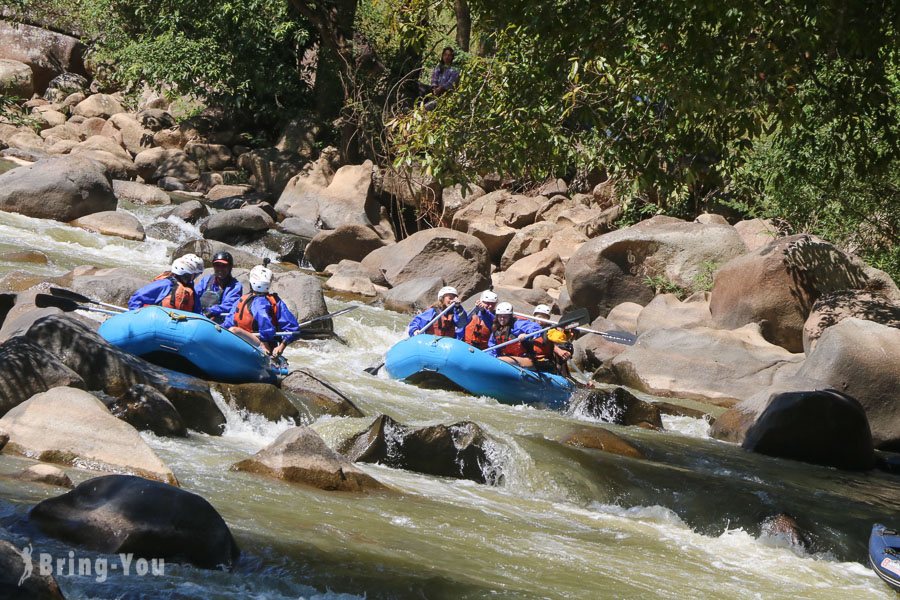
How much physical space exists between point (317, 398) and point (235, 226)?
9.40 m

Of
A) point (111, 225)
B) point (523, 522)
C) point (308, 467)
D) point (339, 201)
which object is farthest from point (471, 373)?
point (339, 201)

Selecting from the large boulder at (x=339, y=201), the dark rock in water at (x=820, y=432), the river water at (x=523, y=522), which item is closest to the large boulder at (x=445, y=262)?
the large boulder at (x=339, y=201)

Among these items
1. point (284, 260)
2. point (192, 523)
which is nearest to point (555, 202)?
point (284, 260)

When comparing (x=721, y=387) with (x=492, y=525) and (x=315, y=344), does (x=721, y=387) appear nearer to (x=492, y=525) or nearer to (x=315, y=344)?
(x=315, y=344)

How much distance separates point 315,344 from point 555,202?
374 inches

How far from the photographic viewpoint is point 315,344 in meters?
11.0

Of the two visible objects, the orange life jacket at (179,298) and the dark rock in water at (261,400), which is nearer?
the dark rock in water at (261,400)

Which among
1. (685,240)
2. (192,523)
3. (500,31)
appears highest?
(500,31)

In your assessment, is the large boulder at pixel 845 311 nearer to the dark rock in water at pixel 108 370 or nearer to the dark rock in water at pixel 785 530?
the dark rock in water at pixel 785 530

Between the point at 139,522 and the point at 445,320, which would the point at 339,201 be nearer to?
the point at 445,320

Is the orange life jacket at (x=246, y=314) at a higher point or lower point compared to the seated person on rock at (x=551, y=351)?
higher

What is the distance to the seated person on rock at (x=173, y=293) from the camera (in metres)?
7.88

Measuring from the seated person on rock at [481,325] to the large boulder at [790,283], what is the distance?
12.5 feet

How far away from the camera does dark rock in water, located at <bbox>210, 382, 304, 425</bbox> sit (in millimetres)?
6957
